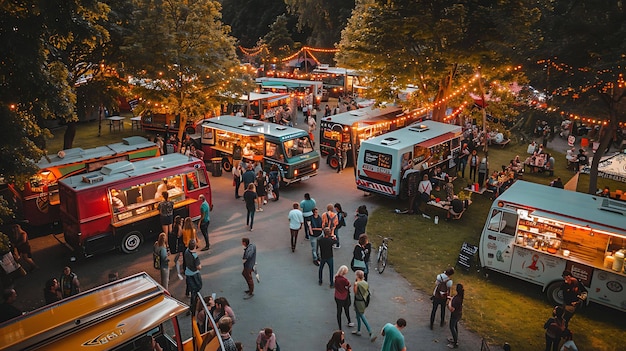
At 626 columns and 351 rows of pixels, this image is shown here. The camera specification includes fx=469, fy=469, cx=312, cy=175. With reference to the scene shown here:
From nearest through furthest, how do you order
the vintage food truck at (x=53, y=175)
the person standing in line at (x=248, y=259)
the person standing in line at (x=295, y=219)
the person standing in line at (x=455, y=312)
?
1. the person standing in line at (x=455, y=312)
2. the person standing in line at (x=248, y=259)
3. the person standing in line at (x=295, y=219)
4. the vintage food truck at (x=53, y=175)

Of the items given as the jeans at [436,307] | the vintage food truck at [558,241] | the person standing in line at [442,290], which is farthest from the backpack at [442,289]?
the vintage food truck at [558,241]

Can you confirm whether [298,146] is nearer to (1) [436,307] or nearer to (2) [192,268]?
(2) [192,268]

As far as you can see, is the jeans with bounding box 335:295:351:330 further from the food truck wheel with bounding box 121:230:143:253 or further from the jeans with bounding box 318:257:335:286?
the food truck wheel with bounding box 121:230:143:253

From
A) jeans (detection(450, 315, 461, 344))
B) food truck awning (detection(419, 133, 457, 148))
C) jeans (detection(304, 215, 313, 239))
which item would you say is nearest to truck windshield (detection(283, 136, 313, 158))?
food truck awning (detection(419, 133, 457, 148))

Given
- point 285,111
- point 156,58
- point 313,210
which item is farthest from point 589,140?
point 156,58

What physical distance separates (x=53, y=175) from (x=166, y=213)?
4.78m

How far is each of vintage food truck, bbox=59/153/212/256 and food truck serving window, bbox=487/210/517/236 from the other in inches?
359

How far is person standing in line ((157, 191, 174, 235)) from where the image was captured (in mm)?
13789

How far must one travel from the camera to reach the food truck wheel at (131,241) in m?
13.8

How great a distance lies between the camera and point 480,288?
1245 centimetres

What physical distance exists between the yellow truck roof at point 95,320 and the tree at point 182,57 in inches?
539

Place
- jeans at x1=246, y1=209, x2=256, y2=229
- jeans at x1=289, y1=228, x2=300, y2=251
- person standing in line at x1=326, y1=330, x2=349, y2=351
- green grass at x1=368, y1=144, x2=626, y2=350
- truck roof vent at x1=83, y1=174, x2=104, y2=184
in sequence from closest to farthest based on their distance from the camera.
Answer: person standing in line at x1=326, y1=330, x2=349, y2=351 → green grass at x1=368, y1=144, x2=626, y2=350 → truck roof vent at x1=83, y1=174, x2=104, y2=184 → jeans at x1=289, y1=228, x2=300, y2=251 → jeans at x1=246, y1=209, x2=256, y2=229

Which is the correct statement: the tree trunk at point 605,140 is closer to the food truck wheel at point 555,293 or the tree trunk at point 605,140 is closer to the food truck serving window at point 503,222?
the food truck serving window at point 503,222

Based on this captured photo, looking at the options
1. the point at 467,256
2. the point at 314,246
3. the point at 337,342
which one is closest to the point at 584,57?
the point at 467,256
